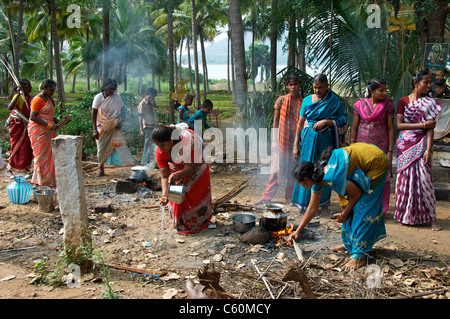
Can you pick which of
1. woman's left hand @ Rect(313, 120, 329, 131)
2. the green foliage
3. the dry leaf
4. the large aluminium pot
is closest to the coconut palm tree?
the green foliage

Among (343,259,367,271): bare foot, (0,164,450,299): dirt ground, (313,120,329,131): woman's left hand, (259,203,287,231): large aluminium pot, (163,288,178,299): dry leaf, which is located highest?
(313,120,329,131): woman's left hand

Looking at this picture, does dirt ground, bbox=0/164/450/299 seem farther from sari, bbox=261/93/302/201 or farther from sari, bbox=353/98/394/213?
sari, bbox=353/98/394/213

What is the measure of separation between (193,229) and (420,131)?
321 centimetres

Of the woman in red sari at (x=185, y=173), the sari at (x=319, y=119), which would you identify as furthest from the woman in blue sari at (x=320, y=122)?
the woman in red sari at (x=185, y=173)

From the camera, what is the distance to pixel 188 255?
3924 mm

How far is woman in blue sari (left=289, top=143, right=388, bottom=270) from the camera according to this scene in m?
3.17

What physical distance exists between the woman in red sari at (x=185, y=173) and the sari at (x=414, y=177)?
2.65 meters

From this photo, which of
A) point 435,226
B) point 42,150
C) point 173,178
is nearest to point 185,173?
point 173,178

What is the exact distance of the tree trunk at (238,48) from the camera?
840 centimetres

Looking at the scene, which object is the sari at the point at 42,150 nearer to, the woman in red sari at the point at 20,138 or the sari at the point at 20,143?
the woman in red sari at the point at 20,138

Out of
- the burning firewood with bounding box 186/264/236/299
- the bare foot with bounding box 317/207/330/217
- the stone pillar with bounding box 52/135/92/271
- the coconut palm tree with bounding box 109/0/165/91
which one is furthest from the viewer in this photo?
the coconut palm tree with bounding box 109/0/165/91

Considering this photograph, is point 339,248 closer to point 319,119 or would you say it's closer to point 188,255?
point 188,255

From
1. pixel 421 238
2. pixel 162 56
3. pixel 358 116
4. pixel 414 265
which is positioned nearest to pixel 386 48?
pixel 358 116
